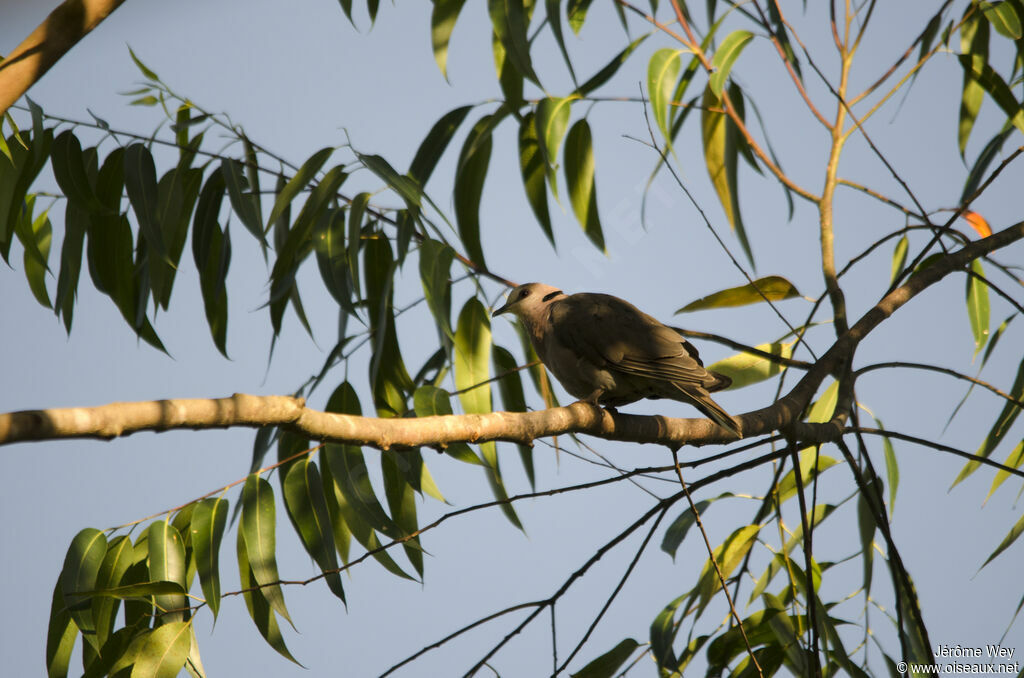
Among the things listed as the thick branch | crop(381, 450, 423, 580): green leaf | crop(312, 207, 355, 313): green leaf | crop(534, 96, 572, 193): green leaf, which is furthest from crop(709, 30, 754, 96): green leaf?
the thick branch

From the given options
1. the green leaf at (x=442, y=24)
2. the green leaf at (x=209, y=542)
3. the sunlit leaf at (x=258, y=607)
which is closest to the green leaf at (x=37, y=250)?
the green leaf at (x=209, y=542)

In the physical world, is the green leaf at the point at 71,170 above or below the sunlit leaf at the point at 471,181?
above

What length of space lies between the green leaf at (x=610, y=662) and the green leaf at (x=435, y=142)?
155 cm

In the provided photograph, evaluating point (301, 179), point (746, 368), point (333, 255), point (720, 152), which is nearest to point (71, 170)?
point (301, 179)

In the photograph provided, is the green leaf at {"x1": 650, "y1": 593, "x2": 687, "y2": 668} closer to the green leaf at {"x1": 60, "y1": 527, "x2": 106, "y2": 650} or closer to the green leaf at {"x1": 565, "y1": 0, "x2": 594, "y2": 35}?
the green leaf at {"x1": 60, "y1": 527, "x2": 106, "y2": 650}

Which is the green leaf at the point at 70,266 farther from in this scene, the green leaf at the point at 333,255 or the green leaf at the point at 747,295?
the green leaf at the point at 747,295

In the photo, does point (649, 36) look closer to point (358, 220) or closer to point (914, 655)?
point (358, 220)

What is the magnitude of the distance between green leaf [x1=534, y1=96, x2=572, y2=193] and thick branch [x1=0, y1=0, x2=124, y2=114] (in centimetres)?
113

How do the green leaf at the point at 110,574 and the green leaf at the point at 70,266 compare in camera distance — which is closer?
the green leaf at the point at 110,574

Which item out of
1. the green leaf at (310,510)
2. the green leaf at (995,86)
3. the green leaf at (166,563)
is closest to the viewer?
the green leaf at (166,563)

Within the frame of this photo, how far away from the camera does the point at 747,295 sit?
2.71m

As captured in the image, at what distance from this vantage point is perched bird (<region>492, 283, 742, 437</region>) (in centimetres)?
236

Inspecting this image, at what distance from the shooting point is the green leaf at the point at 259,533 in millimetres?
2055

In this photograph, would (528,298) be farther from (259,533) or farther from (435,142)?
(259,533)
